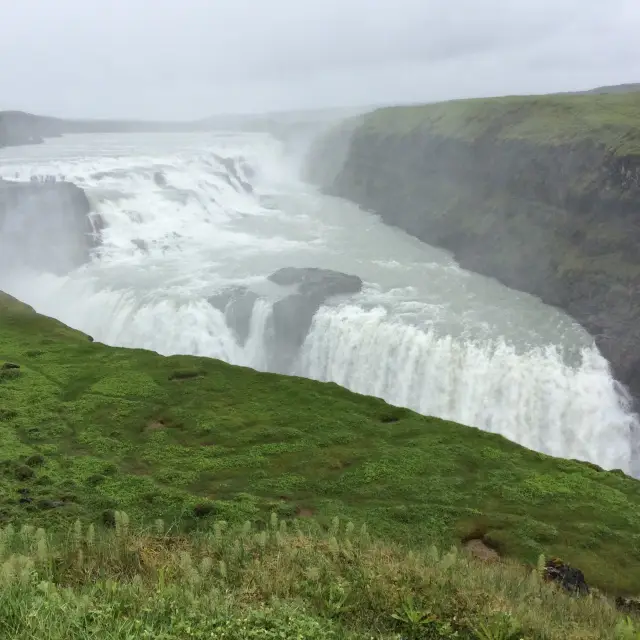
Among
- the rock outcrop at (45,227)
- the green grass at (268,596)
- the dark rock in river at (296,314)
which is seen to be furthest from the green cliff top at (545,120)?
the green grass at (268,596)

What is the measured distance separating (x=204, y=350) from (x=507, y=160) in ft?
103

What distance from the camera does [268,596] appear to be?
6293 mm

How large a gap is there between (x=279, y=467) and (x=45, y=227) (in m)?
38.5

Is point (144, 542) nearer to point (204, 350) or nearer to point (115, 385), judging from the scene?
point (115, 385)

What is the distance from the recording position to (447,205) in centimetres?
5484

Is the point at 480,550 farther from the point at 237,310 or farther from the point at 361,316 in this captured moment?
the point at 237,310

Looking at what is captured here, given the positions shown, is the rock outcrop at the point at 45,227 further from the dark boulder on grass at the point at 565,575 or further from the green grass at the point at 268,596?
the dark boulder on grass at the point at 565,575

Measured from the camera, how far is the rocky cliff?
37.7 meters

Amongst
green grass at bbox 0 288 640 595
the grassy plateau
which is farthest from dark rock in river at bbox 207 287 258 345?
green grass at bbox 0 288 640 595

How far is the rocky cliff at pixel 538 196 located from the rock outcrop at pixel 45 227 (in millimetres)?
28230

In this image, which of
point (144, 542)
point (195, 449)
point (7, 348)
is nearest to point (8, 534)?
point (144, 542)

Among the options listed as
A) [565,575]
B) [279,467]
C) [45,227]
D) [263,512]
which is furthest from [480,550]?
[45,227]

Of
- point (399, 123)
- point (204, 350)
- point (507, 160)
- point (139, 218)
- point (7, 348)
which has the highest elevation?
point (399, 123)

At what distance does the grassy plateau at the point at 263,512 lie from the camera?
5.83 meters
